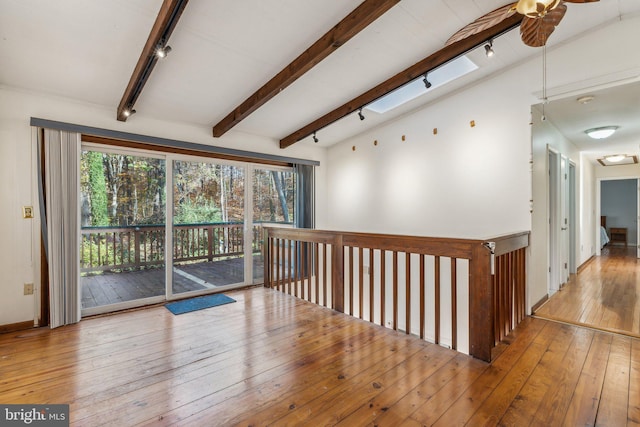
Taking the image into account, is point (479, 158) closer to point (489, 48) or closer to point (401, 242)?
point (489, 48)

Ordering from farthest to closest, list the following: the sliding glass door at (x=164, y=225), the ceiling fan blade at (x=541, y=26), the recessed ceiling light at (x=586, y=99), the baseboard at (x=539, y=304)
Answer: the sliding glass door at (x=164, y=225), the baseboard at (x=539, y=304), the recessed ceiling light at (x=586, y=99), the ceiling fan blade at (x=541, y=26)

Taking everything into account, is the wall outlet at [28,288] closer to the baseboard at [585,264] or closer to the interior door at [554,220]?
the interior door at [554,220]

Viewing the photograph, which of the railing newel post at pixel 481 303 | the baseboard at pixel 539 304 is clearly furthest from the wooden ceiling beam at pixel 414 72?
the baseboard at pixel 539 304

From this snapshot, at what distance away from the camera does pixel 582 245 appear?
588 cm

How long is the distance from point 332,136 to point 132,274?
367 cm

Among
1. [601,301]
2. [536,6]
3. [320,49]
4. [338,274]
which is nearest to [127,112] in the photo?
[320,49]

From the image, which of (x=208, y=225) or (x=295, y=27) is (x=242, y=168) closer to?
(x=208, y=225)

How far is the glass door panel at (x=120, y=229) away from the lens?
11.2 feet

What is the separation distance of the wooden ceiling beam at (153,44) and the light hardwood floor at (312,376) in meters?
2.36

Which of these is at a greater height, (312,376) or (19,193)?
(19,193)

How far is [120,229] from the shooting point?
3625 mm

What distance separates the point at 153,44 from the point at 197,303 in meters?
2.87

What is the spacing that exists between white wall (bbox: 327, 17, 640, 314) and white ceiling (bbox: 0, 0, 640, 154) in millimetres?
221

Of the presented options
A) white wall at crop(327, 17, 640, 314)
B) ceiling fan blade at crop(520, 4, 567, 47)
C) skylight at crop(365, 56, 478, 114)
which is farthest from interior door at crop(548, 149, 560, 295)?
ceiling fan blade at crop(520, 4, 567, 47)
